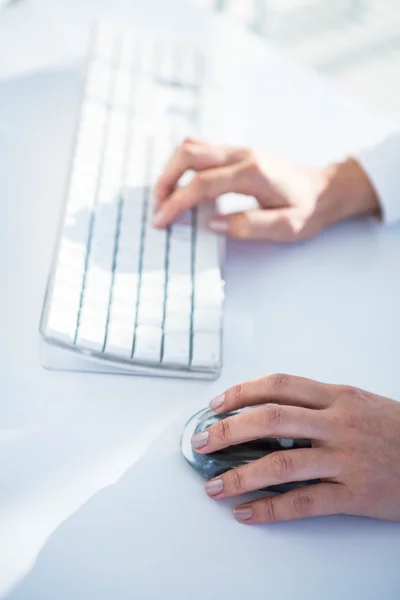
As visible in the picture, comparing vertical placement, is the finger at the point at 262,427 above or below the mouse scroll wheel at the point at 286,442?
above

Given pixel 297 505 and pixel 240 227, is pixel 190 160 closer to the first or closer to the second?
pixel 240 227

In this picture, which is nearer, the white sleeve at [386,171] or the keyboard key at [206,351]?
the keyboard key at [206,351]

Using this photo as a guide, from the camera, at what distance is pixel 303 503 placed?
49 cm

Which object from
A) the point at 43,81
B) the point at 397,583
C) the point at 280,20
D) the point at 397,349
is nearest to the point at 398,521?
the point at 397,583

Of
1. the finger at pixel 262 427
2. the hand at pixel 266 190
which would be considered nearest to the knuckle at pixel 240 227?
the hand at pixel 266 190

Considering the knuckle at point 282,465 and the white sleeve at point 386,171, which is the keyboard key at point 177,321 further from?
the white sleeve at point 386,171

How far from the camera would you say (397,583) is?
466mm

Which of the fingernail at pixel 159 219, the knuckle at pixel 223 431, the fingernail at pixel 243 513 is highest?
the fingernail at pixel 159 219

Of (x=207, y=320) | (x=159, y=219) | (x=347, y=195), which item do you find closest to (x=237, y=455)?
(x=207, y=320)

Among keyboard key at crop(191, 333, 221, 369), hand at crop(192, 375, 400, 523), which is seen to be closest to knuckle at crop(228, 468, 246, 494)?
hand at crop(192, 375, 400, 523)

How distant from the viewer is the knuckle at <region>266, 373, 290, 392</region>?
0.54 m

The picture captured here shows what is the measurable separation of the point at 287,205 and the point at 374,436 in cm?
30

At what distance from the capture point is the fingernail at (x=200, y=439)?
52 cm

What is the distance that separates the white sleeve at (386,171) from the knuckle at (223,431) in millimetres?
359
